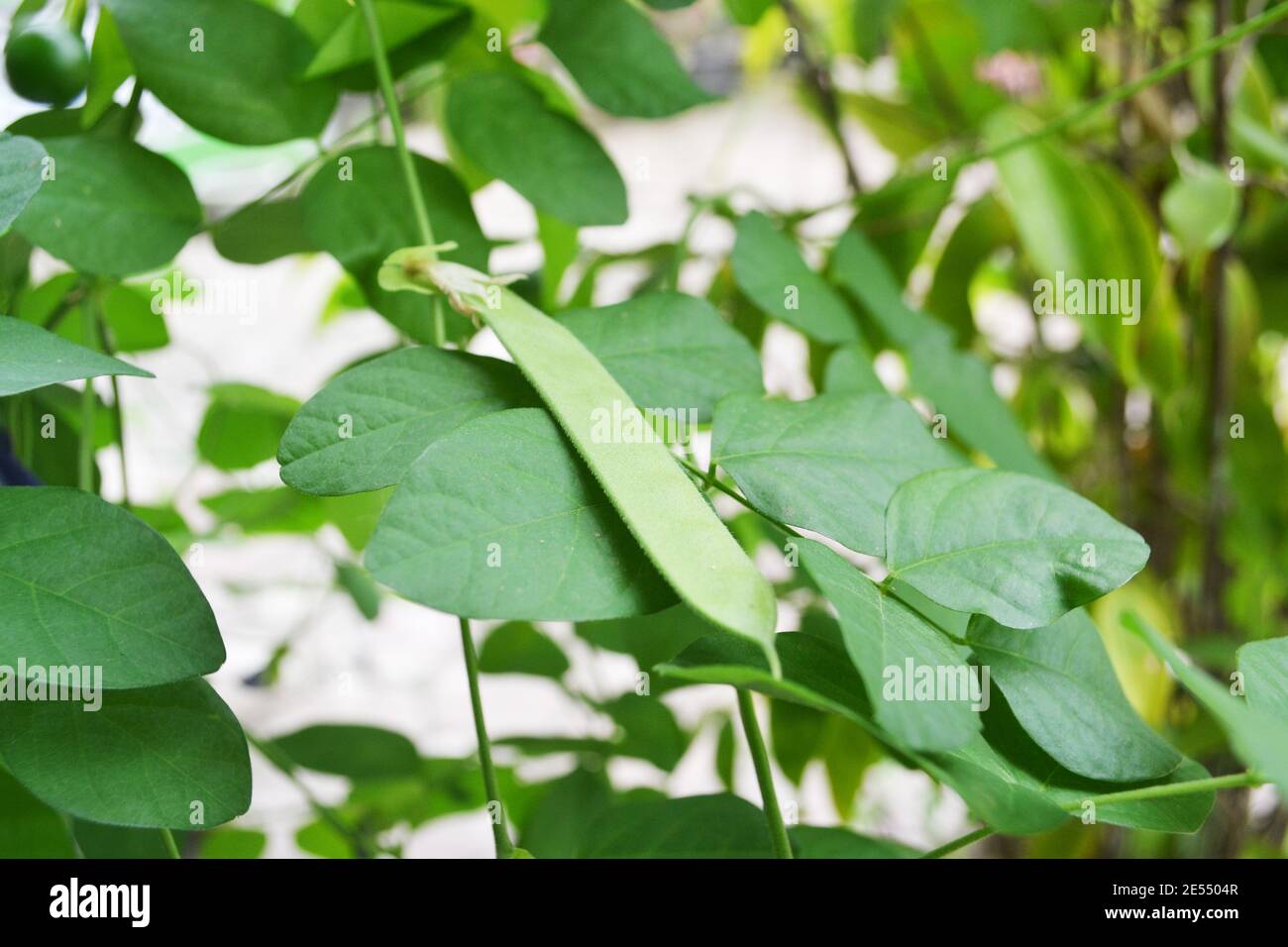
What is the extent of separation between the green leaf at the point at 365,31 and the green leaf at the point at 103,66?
0.22ft

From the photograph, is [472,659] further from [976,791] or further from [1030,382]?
[1030,382]

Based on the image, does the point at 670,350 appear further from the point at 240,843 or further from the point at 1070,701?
the point at 240,843

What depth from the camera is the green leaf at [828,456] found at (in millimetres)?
196

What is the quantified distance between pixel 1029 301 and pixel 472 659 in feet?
1.71

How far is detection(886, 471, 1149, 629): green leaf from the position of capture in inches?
7.1

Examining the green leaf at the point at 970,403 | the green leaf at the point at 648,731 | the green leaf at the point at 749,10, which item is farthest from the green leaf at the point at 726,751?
the green leaf at the point at 749,10

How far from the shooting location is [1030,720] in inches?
7.3

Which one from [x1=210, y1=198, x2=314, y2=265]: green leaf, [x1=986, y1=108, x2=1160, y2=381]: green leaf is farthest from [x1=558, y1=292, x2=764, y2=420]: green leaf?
[x1=986, y1=108, x2=1160, y2=381]: green leaf

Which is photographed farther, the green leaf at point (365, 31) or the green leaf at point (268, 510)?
the green leaf at point (268, 510)

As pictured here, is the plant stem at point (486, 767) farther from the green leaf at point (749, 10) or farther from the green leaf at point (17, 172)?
A: the green leaf at point (749, 10)

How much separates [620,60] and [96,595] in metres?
0.19

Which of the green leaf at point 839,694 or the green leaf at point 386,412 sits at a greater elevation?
the green leaf at point 386,412

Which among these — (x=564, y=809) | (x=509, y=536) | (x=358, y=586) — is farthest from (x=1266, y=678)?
(x=358, y=586)

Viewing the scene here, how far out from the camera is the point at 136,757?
19 centimetres
